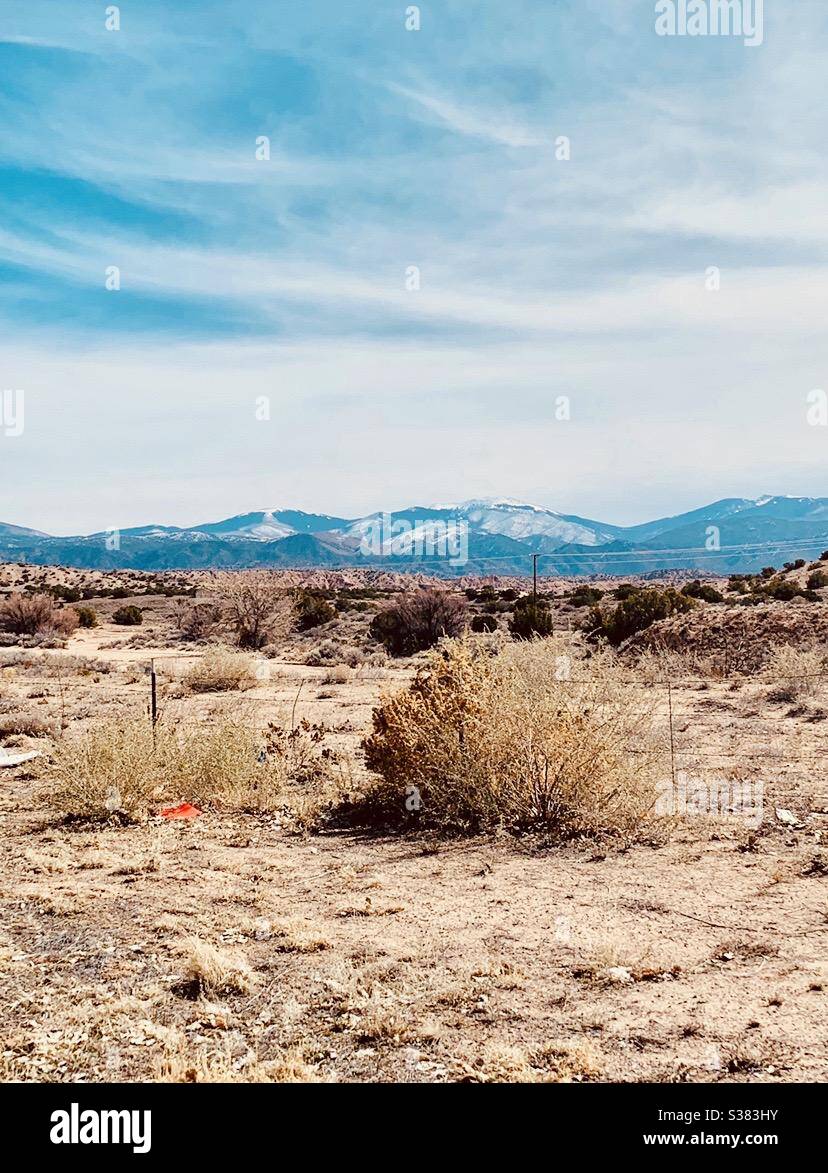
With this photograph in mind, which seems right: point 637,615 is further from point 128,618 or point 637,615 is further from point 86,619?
point 128,618

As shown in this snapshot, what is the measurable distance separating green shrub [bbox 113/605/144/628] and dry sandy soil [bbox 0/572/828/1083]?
33.5 metres

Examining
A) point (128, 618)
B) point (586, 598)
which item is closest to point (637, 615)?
point (586, 598)

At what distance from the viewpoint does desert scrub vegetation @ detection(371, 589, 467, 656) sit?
29373mm

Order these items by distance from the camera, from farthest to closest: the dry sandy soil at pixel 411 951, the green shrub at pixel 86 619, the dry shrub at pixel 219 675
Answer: the green shrub at pixel 86 619, the dry shrub at pixel 219 675, the dry sandy soil at pixel 411 951

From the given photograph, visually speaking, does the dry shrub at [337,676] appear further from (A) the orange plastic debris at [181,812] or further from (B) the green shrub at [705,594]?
(B) the green shrub at [705,594]

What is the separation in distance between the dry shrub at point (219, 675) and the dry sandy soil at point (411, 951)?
10.6 m

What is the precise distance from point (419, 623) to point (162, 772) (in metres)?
19.7

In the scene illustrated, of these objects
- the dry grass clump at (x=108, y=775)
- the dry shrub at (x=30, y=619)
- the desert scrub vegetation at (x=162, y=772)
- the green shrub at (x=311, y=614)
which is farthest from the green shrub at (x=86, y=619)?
the dry grass clump at (x=108, y=775)

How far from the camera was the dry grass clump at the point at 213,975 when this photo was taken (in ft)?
16.9

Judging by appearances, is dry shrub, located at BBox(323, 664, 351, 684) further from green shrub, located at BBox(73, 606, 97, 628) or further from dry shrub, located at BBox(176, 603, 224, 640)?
green shrub, located at BBox(73, 606, 97, 628)

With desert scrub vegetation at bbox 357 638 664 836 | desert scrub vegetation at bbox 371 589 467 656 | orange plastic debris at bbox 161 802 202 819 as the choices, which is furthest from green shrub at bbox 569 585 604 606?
orange plastic debris at bbox 161 802 202 819
